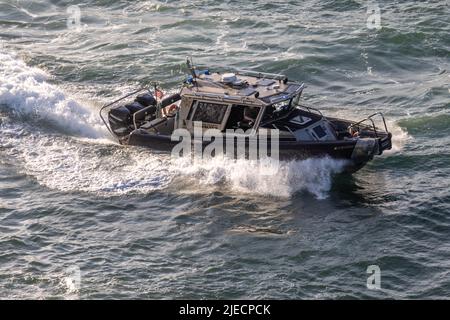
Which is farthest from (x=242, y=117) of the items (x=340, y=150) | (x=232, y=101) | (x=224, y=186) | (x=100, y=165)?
(x=100, y=165)

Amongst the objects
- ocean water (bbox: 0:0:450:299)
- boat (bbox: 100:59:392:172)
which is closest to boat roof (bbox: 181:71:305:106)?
boat (bbox: 100:59:392:172)

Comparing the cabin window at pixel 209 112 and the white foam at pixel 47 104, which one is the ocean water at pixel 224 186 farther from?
the cabin window at pixel 209 112

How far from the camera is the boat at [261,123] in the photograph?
2222 centimetres

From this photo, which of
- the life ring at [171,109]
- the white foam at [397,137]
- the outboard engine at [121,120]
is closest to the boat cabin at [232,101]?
the life ring at [171,109]

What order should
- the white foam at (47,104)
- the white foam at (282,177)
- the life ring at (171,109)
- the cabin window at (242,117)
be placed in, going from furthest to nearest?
the white foam at (47,104), the life ring at (171,109), the cabin window at (242,117), the white foam at (282,177)

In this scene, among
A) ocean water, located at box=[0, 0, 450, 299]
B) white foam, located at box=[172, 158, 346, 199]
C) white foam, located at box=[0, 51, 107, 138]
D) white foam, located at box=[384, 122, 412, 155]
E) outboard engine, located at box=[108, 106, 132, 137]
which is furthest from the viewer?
white foam, located at box=[0, 51, 107, 138]

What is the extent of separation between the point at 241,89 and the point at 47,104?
330 inches

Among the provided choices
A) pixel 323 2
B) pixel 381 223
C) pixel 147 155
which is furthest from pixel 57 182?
pixel 323 2

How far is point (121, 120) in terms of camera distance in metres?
25.3

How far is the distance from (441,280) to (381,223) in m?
2.80

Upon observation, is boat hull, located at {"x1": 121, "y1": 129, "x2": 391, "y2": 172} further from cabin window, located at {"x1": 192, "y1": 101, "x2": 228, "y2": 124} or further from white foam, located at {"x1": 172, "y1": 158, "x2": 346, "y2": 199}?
cabin window, located at {"x1": 192, "y1": 101, "x2": 228, "y2": 124}

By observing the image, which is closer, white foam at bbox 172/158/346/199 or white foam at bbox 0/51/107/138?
white foam at bbox 172/158/346/199

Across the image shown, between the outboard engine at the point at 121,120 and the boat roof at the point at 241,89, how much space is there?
2.64 metres

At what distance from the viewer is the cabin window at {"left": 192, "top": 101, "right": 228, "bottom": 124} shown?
22.9 m
